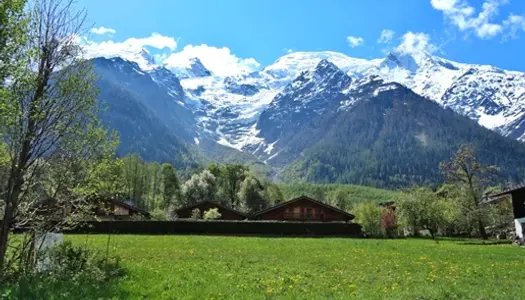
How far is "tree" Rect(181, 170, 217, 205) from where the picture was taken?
370 feet

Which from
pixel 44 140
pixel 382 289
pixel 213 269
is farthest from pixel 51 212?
pixel 382 289

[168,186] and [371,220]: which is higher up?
[168,186]

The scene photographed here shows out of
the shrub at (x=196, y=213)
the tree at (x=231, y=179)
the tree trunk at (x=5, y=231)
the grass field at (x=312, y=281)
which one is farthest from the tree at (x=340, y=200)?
the tree trunk at (x=5, y=231)

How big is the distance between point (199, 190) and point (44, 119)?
98242mm

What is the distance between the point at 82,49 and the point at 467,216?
5844 cm

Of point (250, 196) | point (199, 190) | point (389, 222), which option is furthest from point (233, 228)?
point (199, 190)

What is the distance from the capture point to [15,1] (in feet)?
46.3

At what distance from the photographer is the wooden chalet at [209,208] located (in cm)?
8575

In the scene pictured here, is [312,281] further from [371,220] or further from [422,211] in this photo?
[422,211]

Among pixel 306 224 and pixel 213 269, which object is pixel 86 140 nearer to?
pixel 213 269

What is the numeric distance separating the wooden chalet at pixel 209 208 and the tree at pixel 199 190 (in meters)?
24.7

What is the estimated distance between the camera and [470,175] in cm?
6291

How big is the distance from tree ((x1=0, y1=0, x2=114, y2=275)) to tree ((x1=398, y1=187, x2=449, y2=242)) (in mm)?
59473

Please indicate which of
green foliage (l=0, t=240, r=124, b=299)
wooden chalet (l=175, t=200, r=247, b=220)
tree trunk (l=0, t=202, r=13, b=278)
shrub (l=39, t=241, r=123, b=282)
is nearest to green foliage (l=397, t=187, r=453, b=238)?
wooden chalet (l=175, t=200, r=247, b=220)
